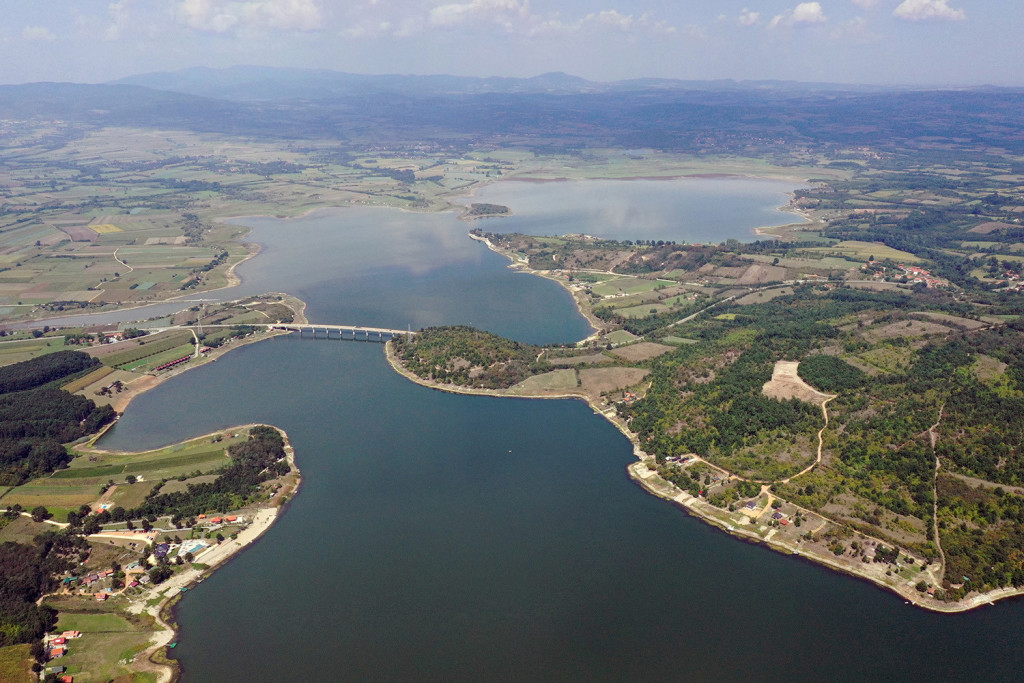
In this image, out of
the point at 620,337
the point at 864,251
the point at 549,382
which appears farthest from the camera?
the point at 864,251

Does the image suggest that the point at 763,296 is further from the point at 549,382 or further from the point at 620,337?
the point at 549,382

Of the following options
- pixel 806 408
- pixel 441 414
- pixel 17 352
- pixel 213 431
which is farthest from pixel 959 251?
pixel 17 352

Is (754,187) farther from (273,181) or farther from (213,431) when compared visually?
(213,431)

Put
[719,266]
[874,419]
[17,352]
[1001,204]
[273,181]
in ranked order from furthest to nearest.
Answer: [273,181]
[1001,204]
[719,266]
[17,352]
[874,419]

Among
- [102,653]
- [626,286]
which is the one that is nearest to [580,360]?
[626,286]

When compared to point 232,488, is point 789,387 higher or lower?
higher

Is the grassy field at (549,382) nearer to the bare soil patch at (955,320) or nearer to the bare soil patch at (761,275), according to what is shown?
the bare soil patch at (955,320)

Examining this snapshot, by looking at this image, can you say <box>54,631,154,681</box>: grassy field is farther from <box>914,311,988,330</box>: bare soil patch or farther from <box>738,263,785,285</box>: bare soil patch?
<box>738,263,785,285</box>: bare soil patch
